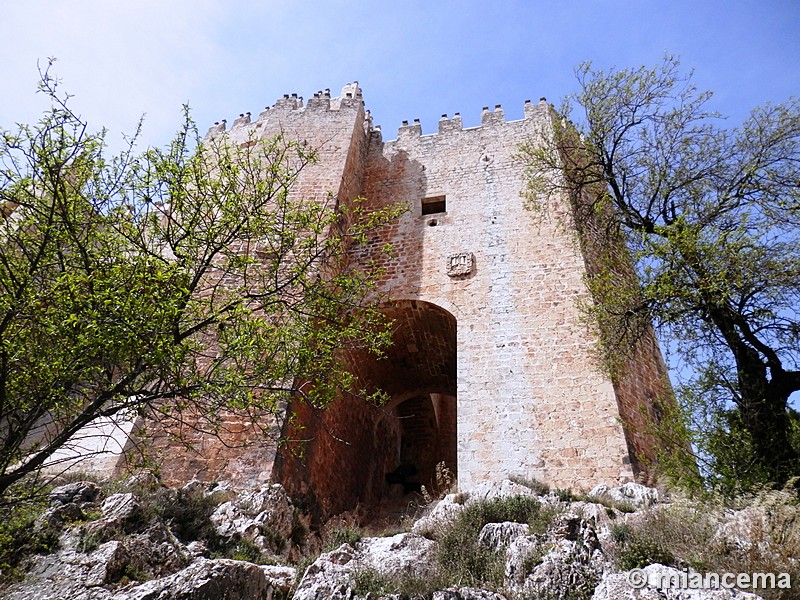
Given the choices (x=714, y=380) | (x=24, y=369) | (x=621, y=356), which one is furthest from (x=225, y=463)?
(x=714, y=380)

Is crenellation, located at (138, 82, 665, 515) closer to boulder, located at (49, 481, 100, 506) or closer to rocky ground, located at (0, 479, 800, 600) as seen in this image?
rocky ground, located at (0, 479, 800, 600)

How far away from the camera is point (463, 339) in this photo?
991 cm

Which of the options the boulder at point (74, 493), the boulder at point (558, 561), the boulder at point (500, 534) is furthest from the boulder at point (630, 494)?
the boulder at point (74, 493)

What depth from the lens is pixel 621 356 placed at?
838cm

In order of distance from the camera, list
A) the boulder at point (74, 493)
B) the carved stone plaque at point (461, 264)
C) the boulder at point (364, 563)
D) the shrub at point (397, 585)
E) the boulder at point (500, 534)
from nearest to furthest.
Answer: the shrub at point (397, 585) < the boulder at point (364, 563) < the boulder at point (500, 534) < the boulder at point (74, 493) < the carved stone plaque at point (461, 264)

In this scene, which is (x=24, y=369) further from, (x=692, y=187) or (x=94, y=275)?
(x=692, y=187)

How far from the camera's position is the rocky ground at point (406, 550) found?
4.70 m

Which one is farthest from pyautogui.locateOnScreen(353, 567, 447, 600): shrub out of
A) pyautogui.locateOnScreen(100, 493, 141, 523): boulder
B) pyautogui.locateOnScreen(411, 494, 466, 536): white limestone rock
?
pyautogui.locateOnScreen(100, 493, 141, 523): boulder

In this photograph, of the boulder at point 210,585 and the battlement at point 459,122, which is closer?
the boulder at point 210,585

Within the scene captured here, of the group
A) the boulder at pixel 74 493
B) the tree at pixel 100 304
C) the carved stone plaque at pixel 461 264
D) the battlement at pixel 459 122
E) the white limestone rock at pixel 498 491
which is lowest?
the boulder at pixel 74 493

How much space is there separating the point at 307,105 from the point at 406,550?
38.0ft

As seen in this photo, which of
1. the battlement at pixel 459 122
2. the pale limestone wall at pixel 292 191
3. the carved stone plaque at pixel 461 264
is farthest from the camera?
the battlement at pixel 459 122

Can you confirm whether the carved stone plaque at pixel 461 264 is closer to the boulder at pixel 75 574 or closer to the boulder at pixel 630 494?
the boulder at pixel 630 494

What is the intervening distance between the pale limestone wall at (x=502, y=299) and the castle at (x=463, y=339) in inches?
0.9
